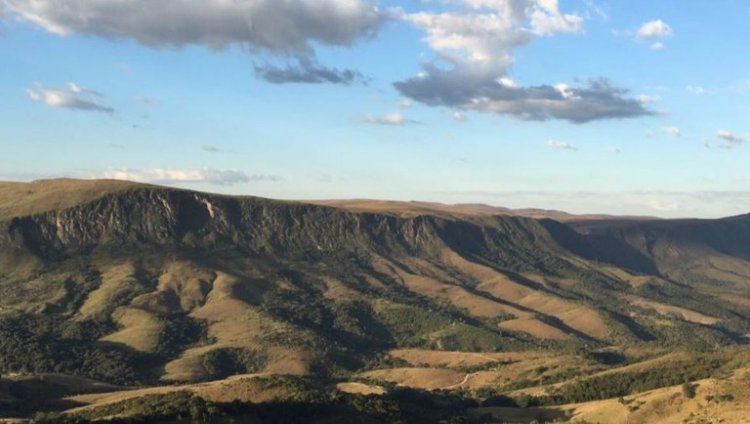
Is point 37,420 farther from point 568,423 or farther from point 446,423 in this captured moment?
point 568,423

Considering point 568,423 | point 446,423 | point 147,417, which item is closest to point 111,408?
point 147,417

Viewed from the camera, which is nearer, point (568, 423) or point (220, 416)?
point (220, 416)

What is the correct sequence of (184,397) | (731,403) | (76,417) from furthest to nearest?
(731,403) < (184,397) < (76,417)

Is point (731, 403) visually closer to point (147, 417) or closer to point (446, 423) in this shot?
point (446, 423)

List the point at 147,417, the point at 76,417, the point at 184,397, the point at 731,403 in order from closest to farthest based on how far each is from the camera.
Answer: the point at 147,417
the point at 76,417
the point at 184,397
the point at 731,403

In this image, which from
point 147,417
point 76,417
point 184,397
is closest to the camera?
point 147,417

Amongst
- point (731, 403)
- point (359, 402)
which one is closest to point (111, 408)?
point (359, 402)

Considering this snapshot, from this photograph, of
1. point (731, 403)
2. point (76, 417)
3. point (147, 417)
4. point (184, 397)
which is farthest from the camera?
point (731, 403)

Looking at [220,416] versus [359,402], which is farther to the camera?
[359,402]
